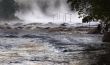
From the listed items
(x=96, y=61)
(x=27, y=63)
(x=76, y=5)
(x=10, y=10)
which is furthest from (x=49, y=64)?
(x=10, y=10)

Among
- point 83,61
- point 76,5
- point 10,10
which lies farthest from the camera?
point 10,10

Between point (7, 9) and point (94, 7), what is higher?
point (94, 7)

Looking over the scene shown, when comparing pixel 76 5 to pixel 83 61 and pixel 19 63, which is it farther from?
pixel 19 63

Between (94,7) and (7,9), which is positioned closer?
(94,7)

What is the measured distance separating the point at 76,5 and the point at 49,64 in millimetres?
11629

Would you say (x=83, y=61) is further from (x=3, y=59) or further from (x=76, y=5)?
(x=76, y=5)

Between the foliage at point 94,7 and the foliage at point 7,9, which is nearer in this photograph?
the foliage at point 94,7

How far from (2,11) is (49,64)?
143 meters

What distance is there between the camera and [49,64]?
2367 cm

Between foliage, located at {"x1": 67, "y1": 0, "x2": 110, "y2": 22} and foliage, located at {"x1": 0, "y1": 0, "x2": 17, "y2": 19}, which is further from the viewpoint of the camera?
foliage, located at {"x1": 0, "y1": 0, "x2": 17, "y2": 19}

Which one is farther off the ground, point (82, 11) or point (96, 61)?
point (82, 11)

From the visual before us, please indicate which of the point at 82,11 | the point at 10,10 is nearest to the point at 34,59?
the point at 82,11

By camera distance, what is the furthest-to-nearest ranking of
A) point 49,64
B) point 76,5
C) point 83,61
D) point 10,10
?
point 10,10 < point 76,5 < point 83,61 < point 49,64

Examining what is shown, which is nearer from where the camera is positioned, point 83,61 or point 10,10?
point 83,61
